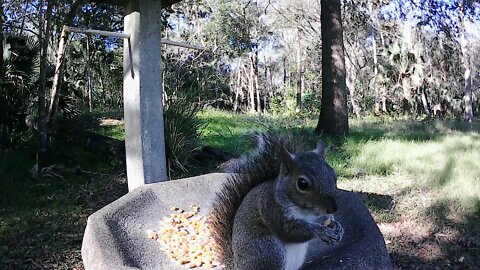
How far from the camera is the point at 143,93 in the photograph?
358cm

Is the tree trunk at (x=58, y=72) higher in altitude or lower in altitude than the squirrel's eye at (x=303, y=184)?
higher

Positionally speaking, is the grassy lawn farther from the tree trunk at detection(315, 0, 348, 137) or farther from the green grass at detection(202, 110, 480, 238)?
the tree trunk at detection(315, 0, 348, 137)

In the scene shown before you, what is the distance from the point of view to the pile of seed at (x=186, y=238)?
8.50 feet

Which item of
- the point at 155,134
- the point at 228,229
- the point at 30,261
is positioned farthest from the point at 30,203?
the point at 228,229

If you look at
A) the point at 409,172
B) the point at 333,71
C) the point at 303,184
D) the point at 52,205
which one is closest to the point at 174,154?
the point at 52,205

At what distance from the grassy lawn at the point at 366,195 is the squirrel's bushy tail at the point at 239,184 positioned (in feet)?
0.63

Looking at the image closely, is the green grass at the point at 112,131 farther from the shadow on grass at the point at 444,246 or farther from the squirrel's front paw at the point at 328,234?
the squirrel's front paw at the point at 328,234

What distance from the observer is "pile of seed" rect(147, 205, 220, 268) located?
2590mm

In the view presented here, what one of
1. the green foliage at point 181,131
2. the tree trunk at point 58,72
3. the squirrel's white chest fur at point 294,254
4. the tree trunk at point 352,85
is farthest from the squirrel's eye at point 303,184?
the tree trunk at point 352,85

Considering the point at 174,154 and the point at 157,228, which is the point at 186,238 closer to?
the point at 157,228

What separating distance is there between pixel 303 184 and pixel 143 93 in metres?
2.15

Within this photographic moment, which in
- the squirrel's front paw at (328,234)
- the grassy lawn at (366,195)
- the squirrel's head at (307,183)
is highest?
the squirrel's head at (307,183)

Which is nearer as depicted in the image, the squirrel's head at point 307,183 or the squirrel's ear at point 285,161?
the squirrel's head at point 307,183

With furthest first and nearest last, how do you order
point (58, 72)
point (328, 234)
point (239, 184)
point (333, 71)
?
point (333, 71) < point (58, 72) < point (239, 184) < point (328, 234)
